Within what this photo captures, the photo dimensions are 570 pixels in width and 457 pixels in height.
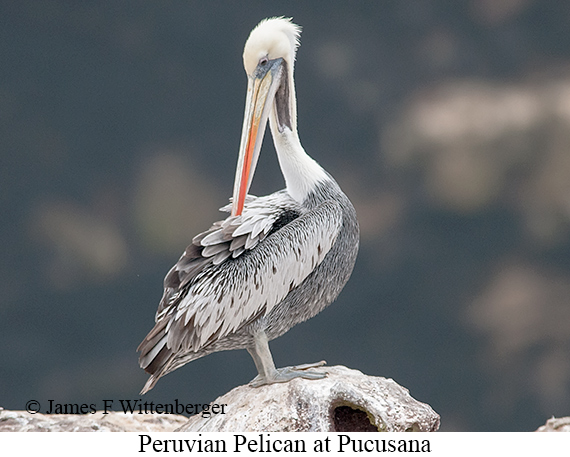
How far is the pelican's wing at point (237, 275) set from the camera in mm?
3820

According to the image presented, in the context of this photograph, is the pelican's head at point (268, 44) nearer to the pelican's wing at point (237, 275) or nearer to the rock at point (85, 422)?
the pelican's wing at point (237, 275)

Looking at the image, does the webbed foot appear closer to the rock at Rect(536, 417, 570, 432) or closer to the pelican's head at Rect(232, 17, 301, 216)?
the pelican's head at Rect(232, 17, 301, 216)

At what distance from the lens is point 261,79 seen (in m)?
4.00

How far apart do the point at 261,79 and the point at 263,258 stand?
3.24 feet

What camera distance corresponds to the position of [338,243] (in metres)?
4.01

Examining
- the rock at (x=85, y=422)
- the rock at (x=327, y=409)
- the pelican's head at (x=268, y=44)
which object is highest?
the pelican's head at (x=268, y=44)

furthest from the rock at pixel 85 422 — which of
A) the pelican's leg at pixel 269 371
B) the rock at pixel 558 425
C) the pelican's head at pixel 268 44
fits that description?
the rock at pixel 558 425

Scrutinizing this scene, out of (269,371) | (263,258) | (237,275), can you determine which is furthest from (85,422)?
(263,258)

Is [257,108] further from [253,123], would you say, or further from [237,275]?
[237,275]

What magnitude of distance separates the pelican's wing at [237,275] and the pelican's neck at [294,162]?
185 millimetres

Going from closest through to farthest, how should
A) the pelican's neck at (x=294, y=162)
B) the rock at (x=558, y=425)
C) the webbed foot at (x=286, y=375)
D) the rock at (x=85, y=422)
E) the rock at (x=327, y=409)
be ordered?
the rock at (x=327, y=409) → the webbed foot at (x=286, y=375) → the pelican's neck at (x=294, y=162) → the rock at (x=85, y=422) → the rock at (x=558, y=425)
